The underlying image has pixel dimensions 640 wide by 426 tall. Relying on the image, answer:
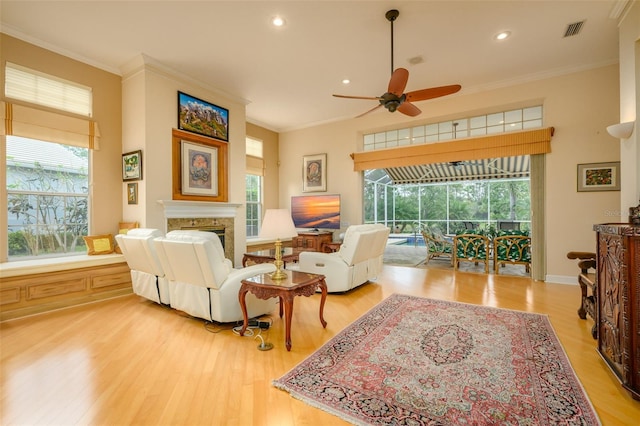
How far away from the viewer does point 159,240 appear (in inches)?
124

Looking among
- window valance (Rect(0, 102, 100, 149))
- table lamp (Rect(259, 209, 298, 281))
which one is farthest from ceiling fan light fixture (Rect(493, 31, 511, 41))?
window valance (Rect(0, 102, 100, 149))

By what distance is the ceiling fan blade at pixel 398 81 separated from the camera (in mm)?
3104

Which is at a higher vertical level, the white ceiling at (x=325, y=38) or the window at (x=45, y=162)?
the white ceiling at (x=325, y=38)

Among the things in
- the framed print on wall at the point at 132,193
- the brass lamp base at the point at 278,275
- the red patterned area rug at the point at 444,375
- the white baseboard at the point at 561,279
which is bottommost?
the red patterned area rug at the point at 444,375

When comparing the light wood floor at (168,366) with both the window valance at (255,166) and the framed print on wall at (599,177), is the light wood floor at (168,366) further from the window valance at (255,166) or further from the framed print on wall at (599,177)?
the window valance at (255,166)

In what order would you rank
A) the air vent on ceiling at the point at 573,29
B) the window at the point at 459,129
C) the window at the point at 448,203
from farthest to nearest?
the window at the point at 448,203
the window at the point at 459,129
the air vent on ceiling at the point at 573,29

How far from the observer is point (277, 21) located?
11.4ft

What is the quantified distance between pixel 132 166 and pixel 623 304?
576 cm

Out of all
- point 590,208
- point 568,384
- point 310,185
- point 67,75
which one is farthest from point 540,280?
point 67,75

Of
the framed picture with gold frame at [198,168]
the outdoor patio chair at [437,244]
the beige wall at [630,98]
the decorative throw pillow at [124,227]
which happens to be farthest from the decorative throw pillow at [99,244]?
the beige wall at [630,98]

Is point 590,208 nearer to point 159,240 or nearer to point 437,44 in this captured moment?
point 437,44

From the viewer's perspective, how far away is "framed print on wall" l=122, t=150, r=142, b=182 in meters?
4.39

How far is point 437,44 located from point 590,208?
142 inches

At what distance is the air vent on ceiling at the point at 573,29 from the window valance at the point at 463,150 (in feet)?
4.90
